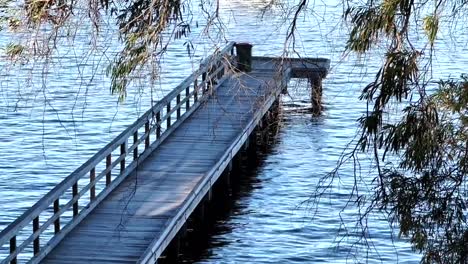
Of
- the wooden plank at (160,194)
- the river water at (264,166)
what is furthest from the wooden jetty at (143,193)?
the river water at (264,166)

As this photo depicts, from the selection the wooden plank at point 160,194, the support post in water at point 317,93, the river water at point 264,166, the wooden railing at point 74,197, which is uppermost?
the support post in water at point 317,93

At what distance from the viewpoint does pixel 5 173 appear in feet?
81.8

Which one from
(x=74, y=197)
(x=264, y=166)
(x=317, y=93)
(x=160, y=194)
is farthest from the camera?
(x=264, y=166)

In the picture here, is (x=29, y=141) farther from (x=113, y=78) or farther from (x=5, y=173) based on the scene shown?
(x=113, y=78)

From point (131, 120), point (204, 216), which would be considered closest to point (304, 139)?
point (131, 120)

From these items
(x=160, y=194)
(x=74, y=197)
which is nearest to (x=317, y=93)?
(x=74, y=197)

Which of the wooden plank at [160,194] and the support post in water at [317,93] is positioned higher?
the support post in water at [317,93]

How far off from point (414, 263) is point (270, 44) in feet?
65.4

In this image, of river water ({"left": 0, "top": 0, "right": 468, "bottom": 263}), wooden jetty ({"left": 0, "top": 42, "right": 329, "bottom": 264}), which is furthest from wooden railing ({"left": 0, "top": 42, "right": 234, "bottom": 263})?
river water ({"left": 0, "top": 0, "right": 468, "bottom": 263})

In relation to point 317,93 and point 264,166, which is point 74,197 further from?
point 264,166

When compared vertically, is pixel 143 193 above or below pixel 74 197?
below

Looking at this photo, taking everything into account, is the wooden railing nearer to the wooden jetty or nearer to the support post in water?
the wooden jetty

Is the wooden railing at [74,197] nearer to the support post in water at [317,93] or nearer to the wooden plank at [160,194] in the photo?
the wooden plank at [160,194]

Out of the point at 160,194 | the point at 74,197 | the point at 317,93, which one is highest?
the point at 317,93
